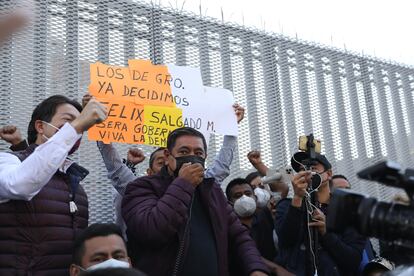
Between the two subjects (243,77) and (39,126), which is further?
(243,77)

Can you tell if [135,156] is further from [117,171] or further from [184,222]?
[184,222]

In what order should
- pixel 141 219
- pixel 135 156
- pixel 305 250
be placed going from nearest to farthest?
pixel 141 219 → pixel 305 250 → pixel 135 156

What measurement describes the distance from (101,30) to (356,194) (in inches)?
128

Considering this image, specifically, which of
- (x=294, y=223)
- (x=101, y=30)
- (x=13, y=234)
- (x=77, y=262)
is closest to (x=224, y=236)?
(x=294, y=223)

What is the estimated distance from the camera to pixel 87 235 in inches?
92.2

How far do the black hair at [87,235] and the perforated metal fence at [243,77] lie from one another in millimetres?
1156

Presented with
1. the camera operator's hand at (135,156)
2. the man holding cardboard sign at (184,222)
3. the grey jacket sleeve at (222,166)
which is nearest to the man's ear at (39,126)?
the man holding cardboard sign at (184,222)

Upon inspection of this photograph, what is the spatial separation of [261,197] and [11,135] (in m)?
1.73

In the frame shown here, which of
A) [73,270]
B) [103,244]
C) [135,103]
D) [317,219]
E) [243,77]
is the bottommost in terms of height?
[73,270]

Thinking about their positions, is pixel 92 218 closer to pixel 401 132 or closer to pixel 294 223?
pixel 294 223

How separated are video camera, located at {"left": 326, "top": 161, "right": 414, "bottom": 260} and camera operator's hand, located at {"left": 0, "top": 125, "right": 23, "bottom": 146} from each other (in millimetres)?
2436

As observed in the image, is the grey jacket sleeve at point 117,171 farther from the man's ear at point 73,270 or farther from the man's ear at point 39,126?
the man's ear at point 73,270

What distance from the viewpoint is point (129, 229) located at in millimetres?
2602

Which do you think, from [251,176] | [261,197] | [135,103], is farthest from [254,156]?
[135,103]
